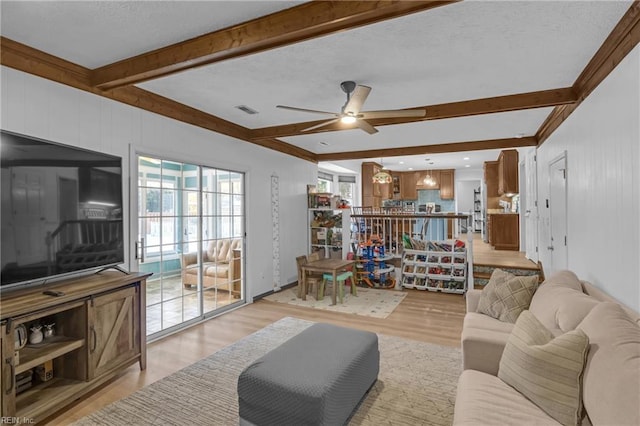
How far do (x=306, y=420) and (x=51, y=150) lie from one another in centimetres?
265

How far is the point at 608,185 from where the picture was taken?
2541mm

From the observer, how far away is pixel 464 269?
5684mm

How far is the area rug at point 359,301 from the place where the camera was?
189 inches

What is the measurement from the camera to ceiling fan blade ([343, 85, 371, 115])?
114 inches

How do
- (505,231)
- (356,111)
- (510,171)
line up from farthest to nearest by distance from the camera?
1. (505,231)
2. (510,171)
3. (356,111)

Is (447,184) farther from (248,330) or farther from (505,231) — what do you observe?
(248,330)

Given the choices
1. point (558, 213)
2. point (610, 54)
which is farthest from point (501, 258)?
point (610, 54)

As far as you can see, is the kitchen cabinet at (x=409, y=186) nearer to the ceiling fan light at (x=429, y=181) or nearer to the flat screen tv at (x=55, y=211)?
the ceiling fan light at (x=429, y=181)

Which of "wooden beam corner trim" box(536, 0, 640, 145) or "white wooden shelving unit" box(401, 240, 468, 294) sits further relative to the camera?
"white wooden shelving unit" box(401, 240, 468, 294)

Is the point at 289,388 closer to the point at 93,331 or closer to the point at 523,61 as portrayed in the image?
the point at 93,331

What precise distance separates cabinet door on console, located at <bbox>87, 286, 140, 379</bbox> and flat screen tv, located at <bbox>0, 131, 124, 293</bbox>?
0.36m

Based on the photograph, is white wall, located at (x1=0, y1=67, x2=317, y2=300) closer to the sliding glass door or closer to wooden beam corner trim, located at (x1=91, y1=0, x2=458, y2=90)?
the sliding glass door

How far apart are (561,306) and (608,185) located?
1133 mm

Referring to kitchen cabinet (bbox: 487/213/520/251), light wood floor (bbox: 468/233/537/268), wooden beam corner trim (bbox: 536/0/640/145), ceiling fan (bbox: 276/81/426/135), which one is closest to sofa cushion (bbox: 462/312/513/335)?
ceiling fan (bbox: 276/81/426/135)
